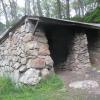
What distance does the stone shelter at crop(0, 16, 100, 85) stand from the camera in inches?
324

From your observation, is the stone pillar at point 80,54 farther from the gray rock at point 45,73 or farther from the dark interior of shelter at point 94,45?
the gray rock at point 45,73

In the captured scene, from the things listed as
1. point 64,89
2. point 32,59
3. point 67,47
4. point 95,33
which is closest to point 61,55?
point 67,47

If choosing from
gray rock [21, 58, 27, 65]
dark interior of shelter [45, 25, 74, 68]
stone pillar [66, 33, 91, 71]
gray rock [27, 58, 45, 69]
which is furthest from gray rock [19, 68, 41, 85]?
dark interior of shelter [45, 25, 74, 68]

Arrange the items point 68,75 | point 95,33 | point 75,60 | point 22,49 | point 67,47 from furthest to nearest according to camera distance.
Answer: point 95,33 → point 67,47 → point 75,60 → point 68,75 → point 22,49

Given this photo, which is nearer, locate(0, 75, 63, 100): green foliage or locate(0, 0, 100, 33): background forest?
locate(0, 75, 63, 100): green foliage

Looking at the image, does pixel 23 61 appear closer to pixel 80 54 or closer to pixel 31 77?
pixel 31 77

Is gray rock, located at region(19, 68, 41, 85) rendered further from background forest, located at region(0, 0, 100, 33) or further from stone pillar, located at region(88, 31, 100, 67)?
background forest, located at region(0, 0, 100, 33)

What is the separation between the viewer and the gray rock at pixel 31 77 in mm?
7728

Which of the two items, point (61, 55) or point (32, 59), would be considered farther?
point (61, 55)

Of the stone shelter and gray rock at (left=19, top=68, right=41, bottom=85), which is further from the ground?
the stone shelter

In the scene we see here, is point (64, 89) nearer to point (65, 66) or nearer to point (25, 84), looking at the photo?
point (25, 84)

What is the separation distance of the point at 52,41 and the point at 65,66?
1.44 metres

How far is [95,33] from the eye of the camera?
37.3ft

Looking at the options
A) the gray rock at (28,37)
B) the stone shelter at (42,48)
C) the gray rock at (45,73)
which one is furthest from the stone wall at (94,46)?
the gray rock at (28,37)
